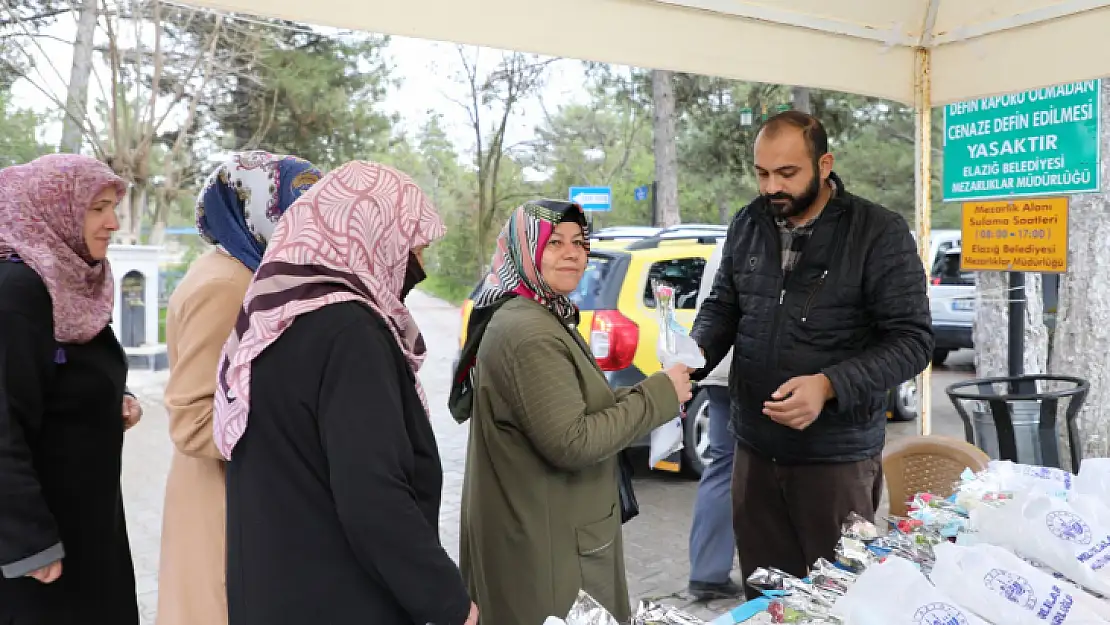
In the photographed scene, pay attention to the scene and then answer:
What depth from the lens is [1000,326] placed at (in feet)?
18.7

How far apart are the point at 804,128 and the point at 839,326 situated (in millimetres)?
597

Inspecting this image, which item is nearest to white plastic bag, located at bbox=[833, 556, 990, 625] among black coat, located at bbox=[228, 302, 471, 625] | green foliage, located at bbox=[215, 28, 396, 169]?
black coat, located at bbox=[228, 302, 471, 625]

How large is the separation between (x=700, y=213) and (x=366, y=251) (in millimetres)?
19156

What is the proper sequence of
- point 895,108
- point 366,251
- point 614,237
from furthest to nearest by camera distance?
point 895,108, point 614,237, point 366,251

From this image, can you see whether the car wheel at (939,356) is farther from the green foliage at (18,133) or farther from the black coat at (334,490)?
the green foliage at (18,133)

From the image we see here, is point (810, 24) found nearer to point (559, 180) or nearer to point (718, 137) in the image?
point (718, 137)

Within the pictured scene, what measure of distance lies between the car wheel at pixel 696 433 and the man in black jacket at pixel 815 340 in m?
3.26

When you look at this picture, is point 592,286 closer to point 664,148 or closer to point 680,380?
point 680,380

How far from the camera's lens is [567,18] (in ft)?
7.55

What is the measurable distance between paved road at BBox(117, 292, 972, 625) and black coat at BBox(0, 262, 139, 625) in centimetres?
193

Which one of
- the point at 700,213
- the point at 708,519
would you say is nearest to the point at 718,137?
the point at 700,213

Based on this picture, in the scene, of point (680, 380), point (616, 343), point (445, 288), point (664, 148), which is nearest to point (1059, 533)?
point (680, 380)

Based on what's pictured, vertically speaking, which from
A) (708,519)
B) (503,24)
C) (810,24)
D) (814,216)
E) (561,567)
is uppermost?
(810,24)

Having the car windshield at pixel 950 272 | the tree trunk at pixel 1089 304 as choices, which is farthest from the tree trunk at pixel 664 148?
the tree trunk at pixel 1089 304
